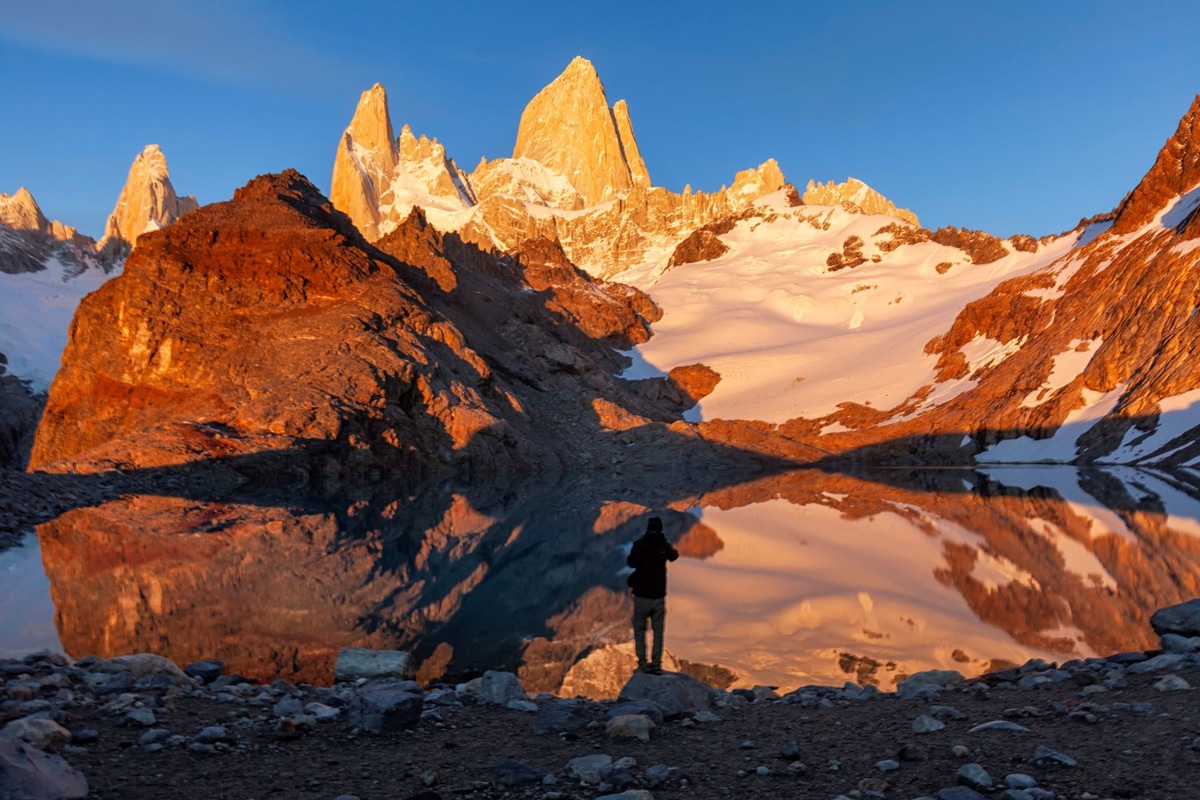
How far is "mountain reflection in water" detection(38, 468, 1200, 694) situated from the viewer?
42.9 feet

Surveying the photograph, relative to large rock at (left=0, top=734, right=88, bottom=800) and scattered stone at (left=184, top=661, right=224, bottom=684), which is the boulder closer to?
scattered stone at (left=184, top=661, right=224, bottom=684)

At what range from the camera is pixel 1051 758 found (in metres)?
6.68

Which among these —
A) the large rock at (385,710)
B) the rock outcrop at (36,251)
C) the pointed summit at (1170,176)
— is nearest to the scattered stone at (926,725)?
the large rock at (385,710)

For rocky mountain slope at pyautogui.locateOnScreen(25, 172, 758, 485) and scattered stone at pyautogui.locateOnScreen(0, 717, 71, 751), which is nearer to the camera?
scattered stone at pyautogui.locateOnScreen(0, 717, 71, 751)

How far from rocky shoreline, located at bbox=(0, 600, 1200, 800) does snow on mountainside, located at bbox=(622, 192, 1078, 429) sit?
106521 mm

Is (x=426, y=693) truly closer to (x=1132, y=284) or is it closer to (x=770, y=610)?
(x=770, y=610)

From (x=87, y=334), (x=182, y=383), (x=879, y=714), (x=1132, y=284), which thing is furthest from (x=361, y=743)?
(x=1132, y=284)

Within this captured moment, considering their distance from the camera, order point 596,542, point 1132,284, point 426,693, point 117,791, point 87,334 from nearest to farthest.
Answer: point 117,791
point 426,693
point 596,542
point 87,334
point 1132,284

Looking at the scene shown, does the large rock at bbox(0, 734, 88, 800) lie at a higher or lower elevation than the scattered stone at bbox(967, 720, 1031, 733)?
lower

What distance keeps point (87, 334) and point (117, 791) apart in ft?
234

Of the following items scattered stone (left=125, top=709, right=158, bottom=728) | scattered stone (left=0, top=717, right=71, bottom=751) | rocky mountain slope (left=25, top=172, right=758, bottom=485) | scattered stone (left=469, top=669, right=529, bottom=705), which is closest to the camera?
scattered stone (left=0, top=717, right=71, bottom=751)

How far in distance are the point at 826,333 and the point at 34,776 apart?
17057cm

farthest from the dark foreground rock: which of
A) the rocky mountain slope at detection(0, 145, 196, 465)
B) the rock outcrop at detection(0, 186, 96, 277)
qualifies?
the rock outcrop at detection(0, 186, 96, 277)

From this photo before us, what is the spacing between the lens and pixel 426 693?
397 inches
